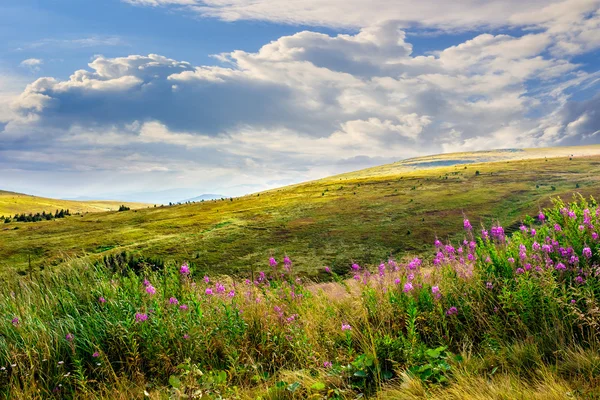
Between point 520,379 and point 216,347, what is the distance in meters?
4.10

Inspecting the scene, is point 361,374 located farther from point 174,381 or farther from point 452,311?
point 174,381

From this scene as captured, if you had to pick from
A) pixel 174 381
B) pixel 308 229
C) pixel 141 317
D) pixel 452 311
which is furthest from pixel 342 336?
pixel 308 229

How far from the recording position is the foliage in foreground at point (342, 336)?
15.1 ft

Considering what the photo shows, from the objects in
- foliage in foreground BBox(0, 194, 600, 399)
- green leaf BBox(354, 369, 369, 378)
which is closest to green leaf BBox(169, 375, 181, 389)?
foliage in foreground BBox(0, 194, 600, 399)

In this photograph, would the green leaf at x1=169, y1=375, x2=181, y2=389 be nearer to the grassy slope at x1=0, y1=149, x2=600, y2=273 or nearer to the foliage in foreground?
the foliage in foreground

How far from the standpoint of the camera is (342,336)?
600cm

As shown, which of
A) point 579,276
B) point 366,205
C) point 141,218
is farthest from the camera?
point 141,218

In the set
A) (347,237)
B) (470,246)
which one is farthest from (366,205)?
(470,246)

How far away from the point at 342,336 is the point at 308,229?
114 feet

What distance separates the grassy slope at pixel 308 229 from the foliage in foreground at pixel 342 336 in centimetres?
1559

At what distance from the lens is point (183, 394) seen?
4.46m

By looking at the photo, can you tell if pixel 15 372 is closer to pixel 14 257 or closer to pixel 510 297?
pixel 510 297

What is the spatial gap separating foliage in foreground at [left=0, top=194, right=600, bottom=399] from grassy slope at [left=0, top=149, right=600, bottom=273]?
15591mm

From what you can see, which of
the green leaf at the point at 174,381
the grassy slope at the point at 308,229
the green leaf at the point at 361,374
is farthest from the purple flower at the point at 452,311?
the grassy slope at the point at 308,229
